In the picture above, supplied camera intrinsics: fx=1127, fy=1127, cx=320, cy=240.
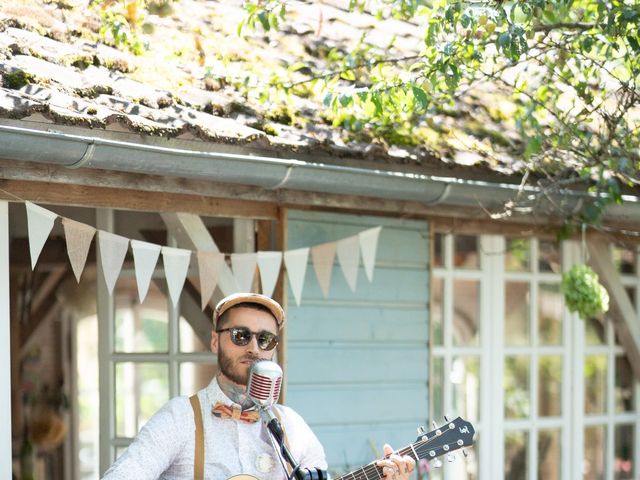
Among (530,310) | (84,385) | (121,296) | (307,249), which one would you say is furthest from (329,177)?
(84,385)

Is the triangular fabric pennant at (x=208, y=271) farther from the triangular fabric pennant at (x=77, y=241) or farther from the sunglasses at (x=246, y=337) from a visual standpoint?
the sunglasses at (x=246, y=337)

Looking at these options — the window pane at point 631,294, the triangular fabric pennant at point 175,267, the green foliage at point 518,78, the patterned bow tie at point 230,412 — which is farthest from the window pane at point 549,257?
the patterned bow tie at point 230,412

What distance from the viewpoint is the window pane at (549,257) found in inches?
252

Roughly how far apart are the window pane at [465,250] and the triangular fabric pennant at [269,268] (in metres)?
2.05

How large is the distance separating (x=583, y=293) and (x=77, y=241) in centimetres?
245

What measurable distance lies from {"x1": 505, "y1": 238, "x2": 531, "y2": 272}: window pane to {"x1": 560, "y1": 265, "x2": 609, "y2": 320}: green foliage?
66cm

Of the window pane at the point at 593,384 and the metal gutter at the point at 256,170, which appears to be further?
the window pane at the point at 593,384

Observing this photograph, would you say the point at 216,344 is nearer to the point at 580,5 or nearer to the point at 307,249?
the point at 307,249

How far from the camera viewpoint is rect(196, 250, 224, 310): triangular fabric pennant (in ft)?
15.6

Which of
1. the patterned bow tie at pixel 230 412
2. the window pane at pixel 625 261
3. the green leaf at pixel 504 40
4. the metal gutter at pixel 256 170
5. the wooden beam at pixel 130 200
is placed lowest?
the patterned bow tie at pixel 230 412

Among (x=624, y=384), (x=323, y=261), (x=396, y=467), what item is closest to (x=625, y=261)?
(x=624, y=384)

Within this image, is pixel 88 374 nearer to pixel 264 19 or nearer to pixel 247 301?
pixel 264 19

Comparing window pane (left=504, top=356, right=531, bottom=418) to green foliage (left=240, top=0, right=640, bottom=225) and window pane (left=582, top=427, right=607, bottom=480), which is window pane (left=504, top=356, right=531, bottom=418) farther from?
green foliage (left=240, top=0, right=640, bottom=225)

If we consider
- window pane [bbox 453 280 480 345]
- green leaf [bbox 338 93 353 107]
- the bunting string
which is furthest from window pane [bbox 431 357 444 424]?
window pane [bbox 453 280 480 345]
